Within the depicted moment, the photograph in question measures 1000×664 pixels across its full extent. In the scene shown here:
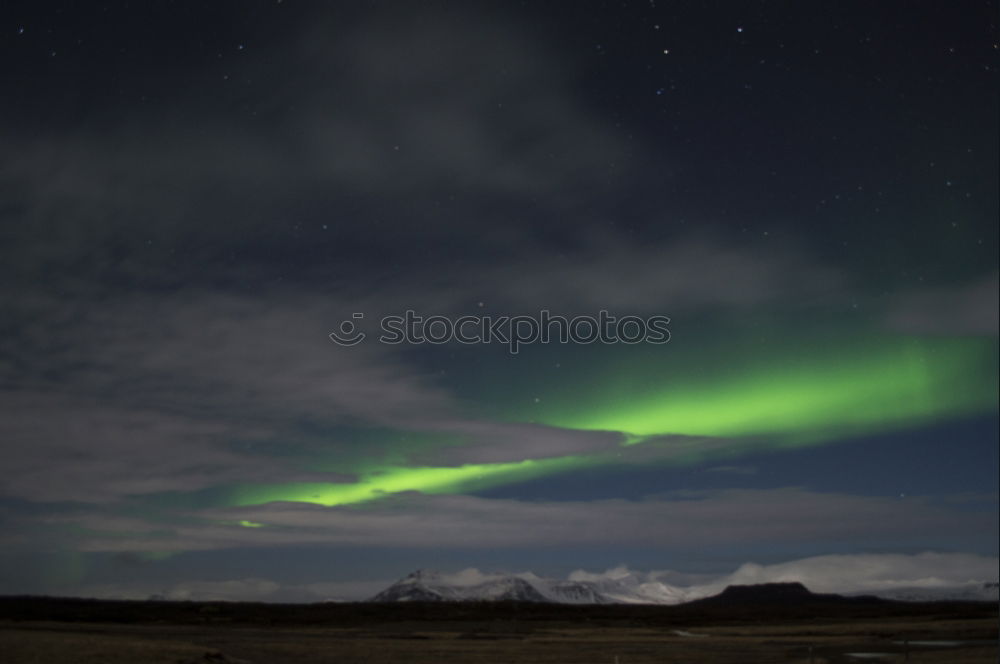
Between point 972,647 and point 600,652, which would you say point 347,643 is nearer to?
point 600,652

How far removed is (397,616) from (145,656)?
140 metres

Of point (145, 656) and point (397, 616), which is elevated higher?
point (145, 656)

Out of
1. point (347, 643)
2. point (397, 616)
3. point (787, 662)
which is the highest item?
point (787, 662)

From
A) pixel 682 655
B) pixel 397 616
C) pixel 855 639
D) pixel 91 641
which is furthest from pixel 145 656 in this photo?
pixel 397 616

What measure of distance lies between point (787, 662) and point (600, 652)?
53.5 feet

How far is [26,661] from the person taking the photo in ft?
145

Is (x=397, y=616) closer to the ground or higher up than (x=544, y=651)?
closer to the ground

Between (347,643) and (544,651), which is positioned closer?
(544,651)

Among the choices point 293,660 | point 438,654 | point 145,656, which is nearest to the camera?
point 145,656

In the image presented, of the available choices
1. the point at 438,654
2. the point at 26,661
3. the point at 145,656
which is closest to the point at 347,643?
the point at 438,654

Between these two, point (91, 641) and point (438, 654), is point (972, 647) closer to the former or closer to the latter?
A: point (438, 654)

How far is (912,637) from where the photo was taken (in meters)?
75.4

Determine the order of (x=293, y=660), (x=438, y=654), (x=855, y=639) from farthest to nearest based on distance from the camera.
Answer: (x=855, y=639) → (x=438, y=654) → (x=293, y=660)

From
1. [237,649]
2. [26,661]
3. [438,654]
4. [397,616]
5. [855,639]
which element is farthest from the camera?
[397,616]
